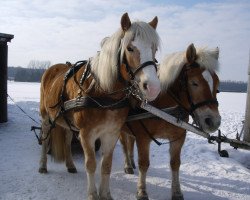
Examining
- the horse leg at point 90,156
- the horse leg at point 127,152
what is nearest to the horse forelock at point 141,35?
the horse leg at point 90,156

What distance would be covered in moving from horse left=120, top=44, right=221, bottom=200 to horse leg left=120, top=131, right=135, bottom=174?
124 cm

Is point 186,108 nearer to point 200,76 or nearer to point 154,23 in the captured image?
point 200,76

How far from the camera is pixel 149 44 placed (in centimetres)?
297

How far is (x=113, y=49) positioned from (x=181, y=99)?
105cm

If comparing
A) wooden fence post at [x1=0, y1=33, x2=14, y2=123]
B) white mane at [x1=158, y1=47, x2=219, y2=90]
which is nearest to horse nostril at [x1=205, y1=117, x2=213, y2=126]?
white mane at [x1=158, y1=47, x2=219, y2=90]

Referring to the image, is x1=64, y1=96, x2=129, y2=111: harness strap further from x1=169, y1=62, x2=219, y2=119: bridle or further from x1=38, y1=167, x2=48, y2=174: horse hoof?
x1=38, y1=167, x2=48, y2=174: horse hoof

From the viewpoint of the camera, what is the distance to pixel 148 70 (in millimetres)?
2822

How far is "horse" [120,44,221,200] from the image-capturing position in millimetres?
3357

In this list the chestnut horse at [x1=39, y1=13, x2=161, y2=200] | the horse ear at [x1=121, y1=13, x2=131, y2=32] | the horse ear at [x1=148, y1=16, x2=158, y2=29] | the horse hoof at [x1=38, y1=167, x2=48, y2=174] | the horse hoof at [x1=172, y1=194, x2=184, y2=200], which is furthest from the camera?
the horse hoof at [x1=38, y1=167, x2=48, y2=174]

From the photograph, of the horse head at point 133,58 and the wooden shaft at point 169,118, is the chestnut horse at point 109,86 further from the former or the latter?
the wooden shaft at point 169,118

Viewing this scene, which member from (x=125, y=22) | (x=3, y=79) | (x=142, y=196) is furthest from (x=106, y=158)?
(x=3, y=79)

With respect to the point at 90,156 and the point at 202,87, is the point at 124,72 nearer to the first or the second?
the point at 202,87

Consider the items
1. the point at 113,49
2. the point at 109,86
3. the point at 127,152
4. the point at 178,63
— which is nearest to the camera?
the point at 113,49

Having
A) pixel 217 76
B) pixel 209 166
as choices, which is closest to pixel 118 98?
pixel 217 76
